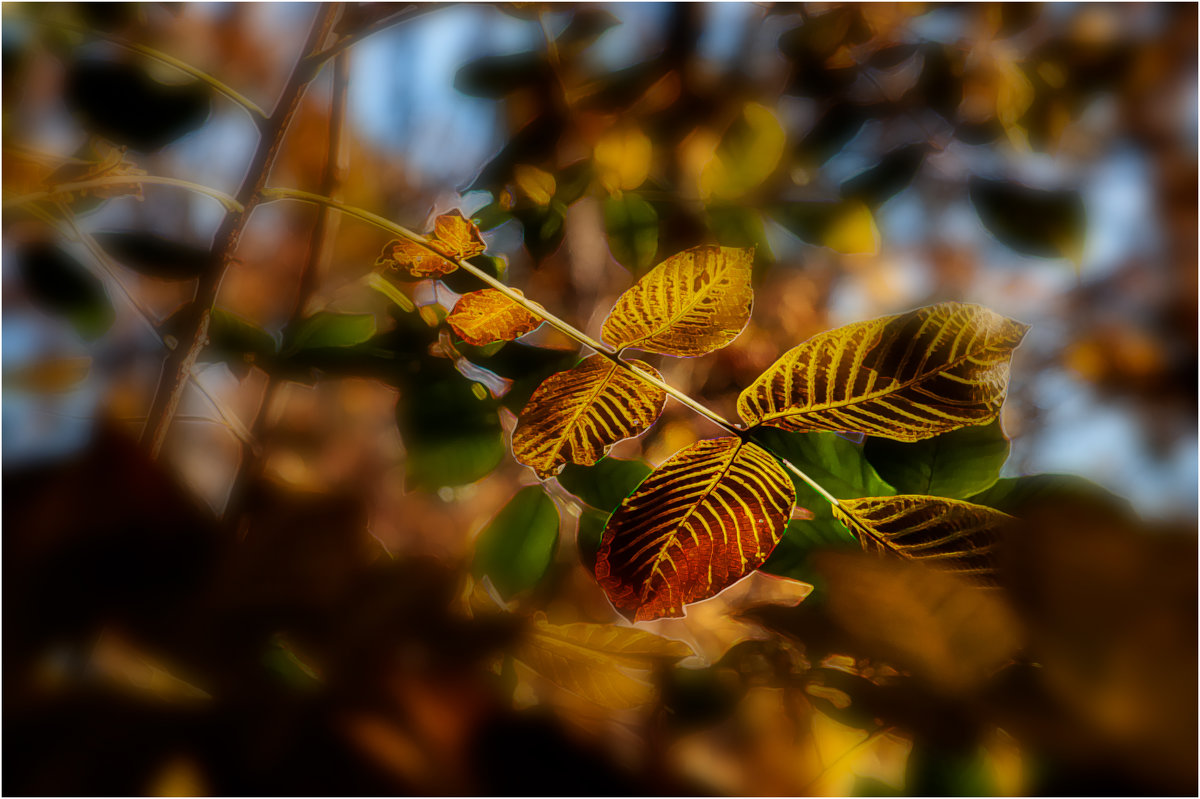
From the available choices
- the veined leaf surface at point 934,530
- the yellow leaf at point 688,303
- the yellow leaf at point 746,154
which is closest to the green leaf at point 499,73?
the yellow leaf at point 746,154

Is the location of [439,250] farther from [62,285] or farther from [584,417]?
[62,285]

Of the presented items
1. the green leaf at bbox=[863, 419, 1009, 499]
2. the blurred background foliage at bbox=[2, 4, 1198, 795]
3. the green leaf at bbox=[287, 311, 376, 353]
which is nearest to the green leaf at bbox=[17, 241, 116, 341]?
the blurred background foliage at bbox=[2, 4, 1198, 795]

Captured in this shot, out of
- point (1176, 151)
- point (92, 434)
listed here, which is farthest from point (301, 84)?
point (1176, 151)

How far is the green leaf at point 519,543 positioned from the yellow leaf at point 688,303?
0.12 m

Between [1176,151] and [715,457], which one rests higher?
[1176,151]

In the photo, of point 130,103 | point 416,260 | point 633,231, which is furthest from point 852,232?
point 130,103

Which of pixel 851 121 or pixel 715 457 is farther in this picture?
pixel 851 121

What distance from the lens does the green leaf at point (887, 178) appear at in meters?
0.36

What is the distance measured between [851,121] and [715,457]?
287 millimetres

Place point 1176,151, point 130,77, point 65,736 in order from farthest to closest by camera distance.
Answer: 1. point 1176,151
2. point 130,77
3. point 65,736

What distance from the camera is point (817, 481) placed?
246 mm

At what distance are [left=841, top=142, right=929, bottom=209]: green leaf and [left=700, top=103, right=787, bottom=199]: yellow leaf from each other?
49 millimetres

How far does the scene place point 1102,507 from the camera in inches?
7.3

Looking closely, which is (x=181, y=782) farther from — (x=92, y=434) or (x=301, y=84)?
(x=301, y=84)
